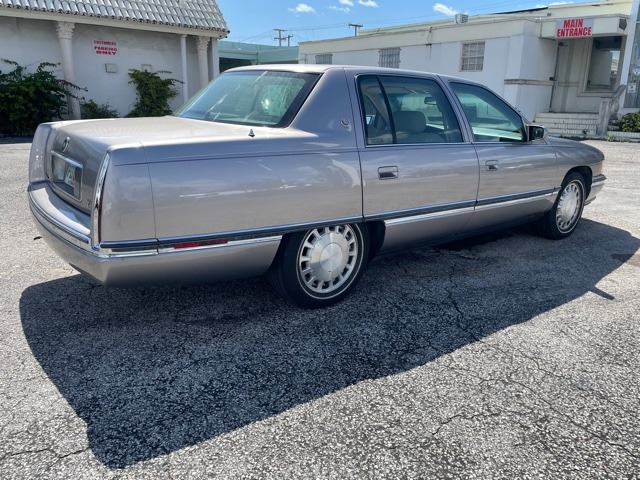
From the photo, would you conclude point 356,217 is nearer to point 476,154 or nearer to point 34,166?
point 476,154

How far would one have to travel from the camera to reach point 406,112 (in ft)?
13.7

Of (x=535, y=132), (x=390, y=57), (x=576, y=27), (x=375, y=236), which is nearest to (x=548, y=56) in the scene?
(x=576, y=27)

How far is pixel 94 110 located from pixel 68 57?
63.7 inches

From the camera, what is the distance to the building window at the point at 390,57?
24203 mm

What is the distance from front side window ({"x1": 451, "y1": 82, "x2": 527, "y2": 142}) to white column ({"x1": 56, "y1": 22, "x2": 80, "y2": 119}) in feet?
47.3

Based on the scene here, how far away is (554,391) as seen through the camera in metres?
2.91

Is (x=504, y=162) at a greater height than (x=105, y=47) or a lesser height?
lesser

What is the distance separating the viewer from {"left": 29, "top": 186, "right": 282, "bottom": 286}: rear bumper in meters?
2.93

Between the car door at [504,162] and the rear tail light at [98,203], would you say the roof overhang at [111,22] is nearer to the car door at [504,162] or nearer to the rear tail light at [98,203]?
the car door at [504,162]

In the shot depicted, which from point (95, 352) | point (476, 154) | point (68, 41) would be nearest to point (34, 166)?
point (95, 352)

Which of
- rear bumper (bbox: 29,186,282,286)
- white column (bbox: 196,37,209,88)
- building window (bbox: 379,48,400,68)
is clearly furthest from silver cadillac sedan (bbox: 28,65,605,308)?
building window (bbox: 379,48,400,68)

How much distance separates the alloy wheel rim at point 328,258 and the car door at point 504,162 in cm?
137

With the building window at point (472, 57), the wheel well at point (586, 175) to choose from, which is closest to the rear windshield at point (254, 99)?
the wheel well at point (586, 175)

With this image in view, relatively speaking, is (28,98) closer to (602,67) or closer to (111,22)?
(111,22)
